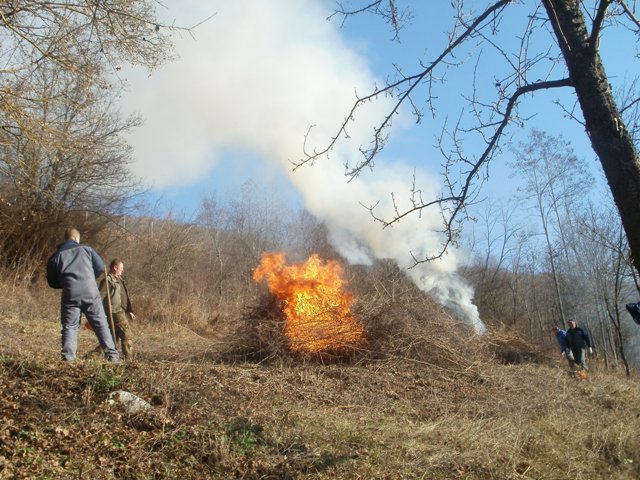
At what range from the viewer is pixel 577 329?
48.8 feet

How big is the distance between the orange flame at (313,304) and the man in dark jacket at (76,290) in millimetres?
3417

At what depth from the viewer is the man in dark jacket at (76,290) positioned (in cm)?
666

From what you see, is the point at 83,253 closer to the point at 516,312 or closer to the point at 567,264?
the point at 567,264

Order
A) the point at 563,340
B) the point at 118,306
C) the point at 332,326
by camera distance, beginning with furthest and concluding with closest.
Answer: the point at 563,340 < the point at 332,326 < the point at 118,306

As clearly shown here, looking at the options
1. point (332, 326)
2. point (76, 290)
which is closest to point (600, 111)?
point (76, 290)

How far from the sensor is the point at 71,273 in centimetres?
671

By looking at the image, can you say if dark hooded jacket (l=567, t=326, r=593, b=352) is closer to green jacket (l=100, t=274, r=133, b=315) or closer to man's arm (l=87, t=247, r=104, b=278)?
green jacket (l=100, t=274, r=133, b=315)

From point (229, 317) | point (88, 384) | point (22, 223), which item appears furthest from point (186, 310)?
point (88, 384)

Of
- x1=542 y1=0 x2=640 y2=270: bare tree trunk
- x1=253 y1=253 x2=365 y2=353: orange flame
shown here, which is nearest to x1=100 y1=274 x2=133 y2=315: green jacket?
x1=253 y1=253 x2=365 y2=353: orange flame

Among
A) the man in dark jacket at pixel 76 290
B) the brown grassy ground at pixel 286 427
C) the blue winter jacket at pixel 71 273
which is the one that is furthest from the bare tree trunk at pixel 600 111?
the blue winter jacket at pixel 71 273

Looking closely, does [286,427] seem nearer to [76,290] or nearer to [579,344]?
[76,290]

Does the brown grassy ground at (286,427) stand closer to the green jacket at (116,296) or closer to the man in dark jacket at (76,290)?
the man in dark jacket at (76,290)

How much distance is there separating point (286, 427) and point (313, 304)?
5.15m

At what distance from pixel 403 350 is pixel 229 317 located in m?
11.5
